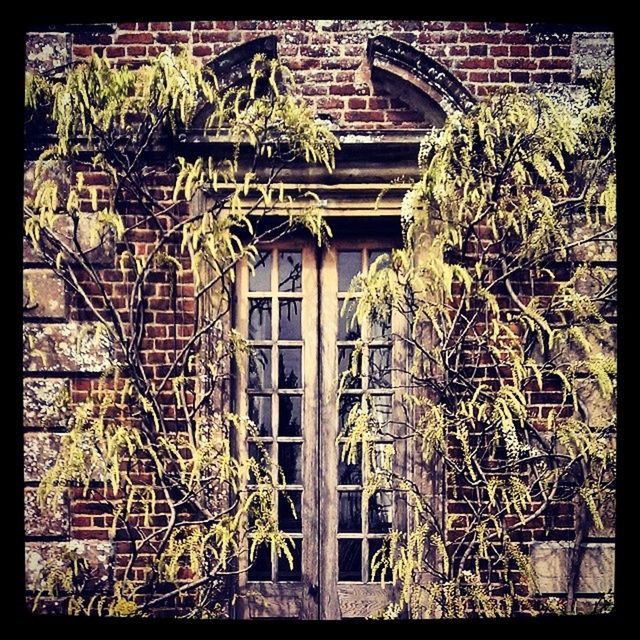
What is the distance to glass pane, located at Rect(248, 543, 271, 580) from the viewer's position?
10.8ft

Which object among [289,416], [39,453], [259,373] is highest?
[259,373]

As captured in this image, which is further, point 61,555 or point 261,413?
point 261,413

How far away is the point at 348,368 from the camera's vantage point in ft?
11.0

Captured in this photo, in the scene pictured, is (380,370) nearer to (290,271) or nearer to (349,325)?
(349,325)

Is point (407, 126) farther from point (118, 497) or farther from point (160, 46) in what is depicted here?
point (118, 497)

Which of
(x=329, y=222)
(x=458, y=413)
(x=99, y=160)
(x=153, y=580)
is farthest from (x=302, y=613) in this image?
(x=99, y=160)

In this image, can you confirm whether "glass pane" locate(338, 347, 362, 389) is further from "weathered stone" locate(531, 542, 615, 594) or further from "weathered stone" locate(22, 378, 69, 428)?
"weathered stone" locate(22, 378, 69, 428)

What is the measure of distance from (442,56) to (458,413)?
1.66 m

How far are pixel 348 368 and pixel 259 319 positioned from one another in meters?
0.48

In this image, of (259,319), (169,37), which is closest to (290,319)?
(259,319)

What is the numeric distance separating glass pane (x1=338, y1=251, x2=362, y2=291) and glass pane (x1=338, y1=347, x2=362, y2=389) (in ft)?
0.99

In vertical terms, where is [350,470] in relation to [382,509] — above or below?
above

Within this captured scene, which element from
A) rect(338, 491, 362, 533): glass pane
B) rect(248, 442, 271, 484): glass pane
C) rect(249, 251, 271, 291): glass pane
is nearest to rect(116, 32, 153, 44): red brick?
rect(249, 251, 271, 291): glass pane

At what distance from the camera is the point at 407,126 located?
3395mm
